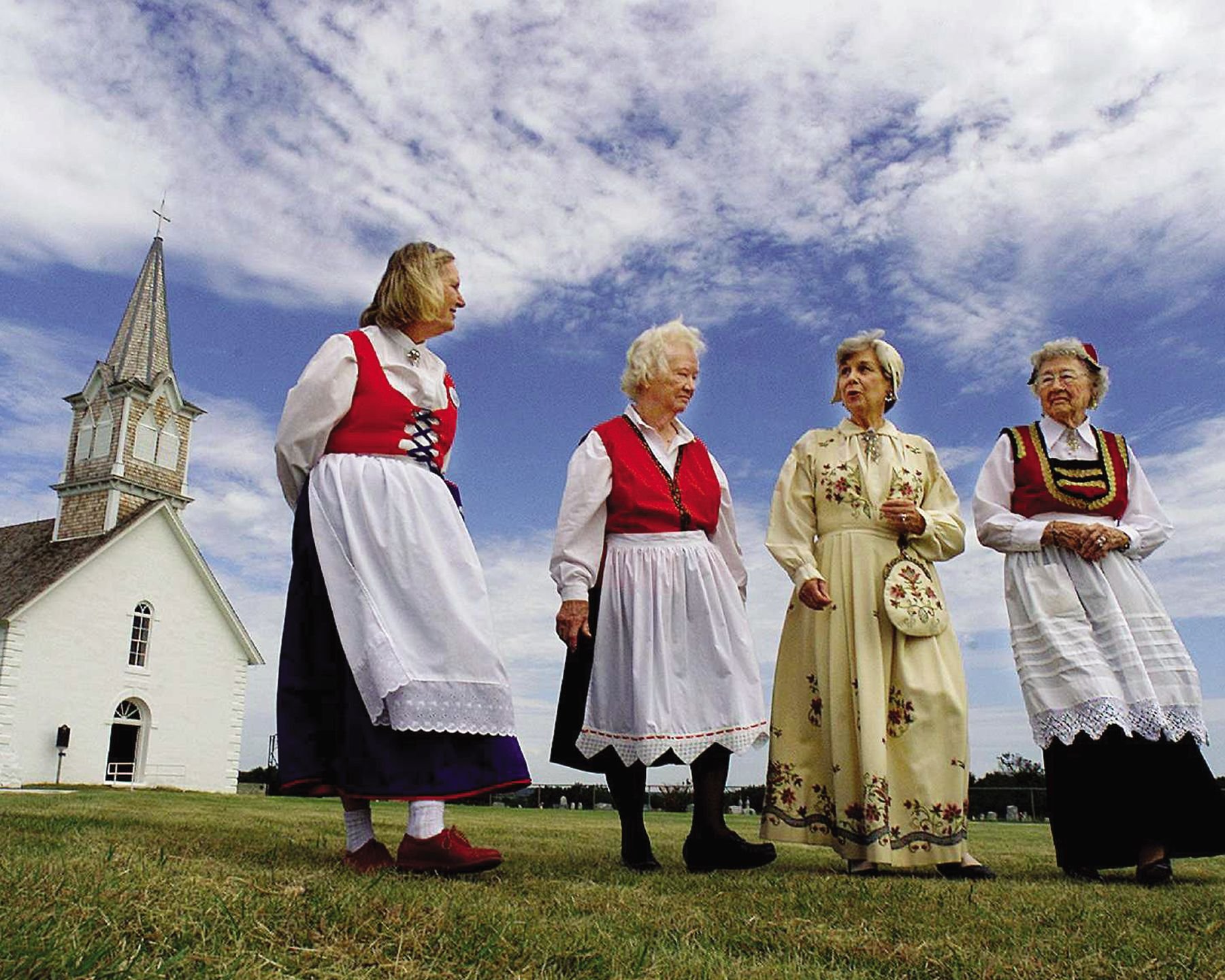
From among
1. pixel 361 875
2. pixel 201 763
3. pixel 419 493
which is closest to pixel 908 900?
pixel 361 875

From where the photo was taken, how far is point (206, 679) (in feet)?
96.2

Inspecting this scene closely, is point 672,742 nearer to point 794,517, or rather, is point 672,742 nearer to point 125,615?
point 794,517

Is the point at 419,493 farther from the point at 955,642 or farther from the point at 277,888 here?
the point at 955,642

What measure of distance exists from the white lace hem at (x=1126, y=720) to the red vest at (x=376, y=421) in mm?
2764

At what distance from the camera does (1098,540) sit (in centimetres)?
454

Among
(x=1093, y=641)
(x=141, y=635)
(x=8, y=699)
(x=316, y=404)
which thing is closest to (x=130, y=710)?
(x=141, y=635)

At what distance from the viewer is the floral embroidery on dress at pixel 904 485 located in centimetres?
464

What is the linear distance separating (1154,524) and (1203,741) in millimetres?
949

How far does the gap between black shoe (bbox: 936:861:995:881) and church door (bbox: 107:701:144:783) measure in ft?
88.1

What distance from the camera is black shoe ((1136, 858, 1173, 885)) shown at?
4.02 meters

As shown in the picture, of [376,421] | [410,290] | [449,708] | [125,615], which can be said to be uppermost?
[125,615]

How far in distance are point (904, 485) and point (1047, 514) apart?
676 millimetres

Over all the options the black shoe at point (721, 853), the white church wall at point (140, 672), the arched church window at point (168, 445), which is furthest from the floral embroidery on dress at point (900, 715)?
the arched church window at point (168, 445)

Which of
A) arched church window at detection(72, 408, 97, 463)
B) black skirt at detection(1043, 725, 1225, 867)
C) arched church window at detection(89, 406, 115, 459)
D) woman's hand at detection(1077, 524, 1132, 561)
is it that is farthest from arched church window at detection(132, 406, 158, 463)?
black skirt at detection(1043, 725, 1225, 867)
